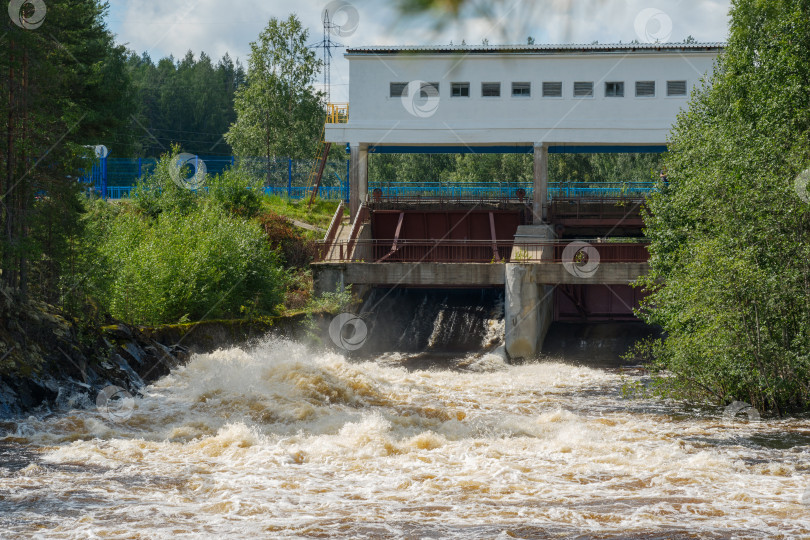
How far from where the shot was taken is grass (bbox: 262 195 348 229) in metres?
36.5

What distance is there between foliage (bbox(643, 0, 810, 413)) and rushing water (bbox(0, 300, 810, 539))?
44.1 inches

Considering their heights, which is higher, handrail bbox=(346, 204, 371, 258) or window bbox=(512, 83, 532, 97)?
window bbox=(512, 83, 532, 97)

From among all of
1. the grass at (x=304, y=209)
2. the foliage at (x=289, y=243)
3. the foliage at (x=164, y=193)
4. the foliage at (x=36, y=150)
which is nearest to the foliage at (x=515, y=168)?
the grass at (x=304, y=209)

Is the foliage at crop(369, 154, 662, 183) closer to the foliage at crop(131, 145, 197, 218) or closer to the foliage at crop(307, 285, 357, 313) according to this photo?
the foliage at crop(131, 145, 197, 218)

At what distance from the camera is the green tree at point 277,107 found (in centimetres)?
4066

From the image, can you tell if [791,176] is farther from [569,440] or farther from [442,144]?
[442,144]

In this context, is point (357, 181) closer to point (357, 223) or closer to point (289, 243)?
point (357, 223)

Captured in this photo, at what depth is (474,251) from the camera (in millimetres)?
33500

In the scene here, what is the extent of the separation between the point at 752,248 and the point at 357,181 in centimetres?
1954

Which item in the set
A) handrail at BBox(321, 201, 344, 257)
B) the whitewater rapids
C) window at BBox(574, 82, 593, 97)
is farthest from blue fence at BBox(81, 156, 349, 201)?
the whitewater rapids

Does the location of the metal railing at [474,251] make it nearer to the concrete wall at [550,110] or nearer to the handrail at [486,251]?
the handrail at [486,251]

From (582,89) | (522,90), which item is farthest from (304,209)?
(582,89)

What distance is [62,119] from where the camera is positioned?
18.7m

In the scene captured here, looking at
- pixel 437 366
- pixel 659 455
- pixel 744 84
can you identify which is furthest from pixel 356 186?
pixel 659 455
